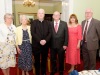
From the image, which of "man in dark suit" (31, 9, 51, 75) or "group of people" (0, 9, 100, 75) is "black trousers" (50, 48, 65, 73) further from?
"man in dark suit" (31, 9, 51, 75)

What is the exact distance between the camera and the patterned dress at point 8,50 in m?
3.59

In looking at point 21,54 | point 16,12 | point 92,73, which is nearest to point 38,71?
point 21,54

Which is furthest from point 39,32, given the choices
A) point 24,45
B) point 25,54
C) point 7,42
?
point 7,42

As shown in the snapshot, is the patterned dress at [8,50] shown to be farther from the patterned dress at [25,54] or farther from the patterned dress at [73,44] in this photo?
the patterned dress at [73,44]

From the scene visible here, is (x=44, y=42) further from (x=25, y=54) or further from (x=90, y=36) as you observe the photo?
(x=90, y=36)

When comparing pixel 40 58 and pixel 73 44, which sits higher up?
pixel 73 44

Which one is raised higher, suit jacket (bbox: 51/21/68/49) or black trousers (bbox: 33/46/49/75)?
suit jacket (bbox: 51/21/68/49)

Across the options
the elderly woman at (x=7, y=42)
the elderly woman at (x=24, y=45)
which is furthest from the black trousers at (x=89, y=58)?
the elderly woman at (x=7, y=42)

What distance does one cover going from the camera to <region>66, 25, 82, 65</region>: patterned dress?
4219 mm

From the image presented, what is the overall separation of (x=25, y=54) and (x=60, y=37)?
84 cm

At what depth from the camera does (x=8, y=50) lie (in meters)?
3.63

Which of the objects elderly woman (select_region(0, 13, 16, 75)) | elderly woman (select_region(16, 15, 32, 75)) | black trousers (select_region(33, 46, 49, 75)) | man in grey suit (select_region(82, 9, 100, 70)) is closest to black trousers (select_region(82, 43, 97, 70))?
man in grey suit (select_region(82, 9, 100, 70))

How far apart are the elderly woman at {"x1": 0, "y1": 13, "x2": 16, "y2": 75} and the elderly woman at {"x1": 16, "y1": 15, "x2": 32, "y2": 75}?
124 mm

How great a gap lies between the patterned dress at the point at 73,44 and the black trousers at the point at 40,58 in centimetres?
68
